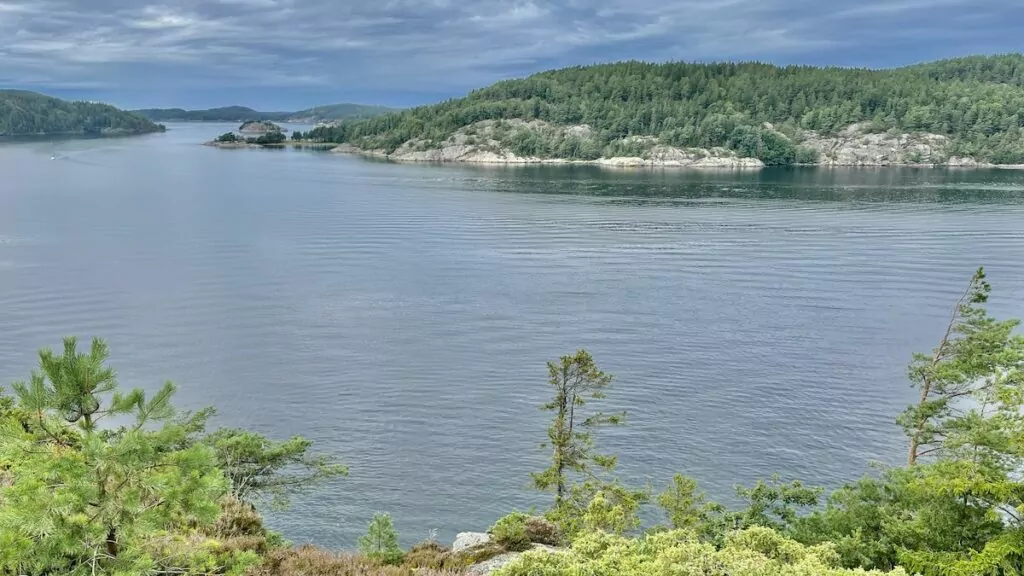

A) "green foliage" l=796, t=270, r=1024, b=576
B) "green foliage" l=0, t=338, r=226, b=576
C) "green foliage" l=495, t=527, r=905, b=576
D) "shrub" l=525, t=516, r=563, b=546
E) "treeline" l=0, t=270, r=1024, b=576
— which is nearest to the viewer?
"green foliage" l=0, t=338, r=226, b=576

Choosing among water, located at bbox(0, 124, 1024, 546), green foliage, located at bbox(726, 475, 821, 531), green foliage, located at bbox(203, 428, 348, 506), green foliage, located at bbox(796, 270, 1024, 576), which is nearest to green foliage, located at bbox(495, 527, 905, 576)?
green foliage, located at bbox(796, 270, 1024, 576)

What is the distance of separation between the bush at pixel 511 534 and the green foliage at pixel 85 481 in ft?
33.6

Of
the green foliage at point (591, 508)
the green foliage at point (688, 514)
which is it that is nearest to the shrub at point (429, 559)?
the green foliage at point (591, 508)

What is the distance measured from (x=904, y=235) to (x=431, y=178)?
111 m

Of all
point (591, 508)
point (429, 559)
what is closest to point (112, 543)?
point (429, 559)

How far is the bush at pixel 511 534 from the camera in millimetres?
19531

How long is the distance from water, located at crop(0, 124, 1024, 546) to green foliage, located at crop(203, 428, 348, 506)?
2.18m

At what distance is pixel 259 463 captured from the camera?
25.9 metres

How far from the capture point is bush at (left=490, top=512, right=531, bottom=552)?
1953cm

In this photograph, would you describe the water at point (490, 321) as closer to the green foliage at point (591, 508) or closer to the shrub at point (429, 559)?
the green foliage at point (591, 508)

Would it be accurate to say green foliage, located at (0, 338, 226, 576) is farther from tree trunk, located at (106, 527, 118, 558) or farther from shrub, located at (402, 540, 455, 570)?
shrub, located at (402, 540, 455, 570)

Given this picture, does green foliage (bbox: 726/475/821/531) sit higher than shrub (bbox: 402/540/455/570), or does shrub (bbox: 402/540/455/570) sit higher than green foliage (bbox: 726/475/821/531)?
green foliage (bbox: 726/475/821/531)

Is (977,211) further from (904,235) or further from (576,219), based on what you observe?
(576,219)

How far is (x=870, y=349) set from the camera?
4866cm
